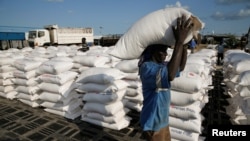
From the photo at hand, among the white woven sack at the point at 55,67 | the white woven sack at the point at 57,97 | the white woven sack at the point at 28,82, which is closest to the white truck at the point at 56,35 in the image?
the white woven sack at the point at 28,82

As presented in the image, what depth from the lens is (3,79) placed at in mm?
4996

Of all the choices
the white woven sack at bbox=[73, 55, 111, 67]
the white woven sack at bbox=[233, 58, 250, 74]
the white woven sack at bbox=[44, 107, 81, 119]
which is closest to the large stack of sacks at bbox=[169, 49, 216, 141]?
the white woven sack at bbox=[233, 58, 250, 74]

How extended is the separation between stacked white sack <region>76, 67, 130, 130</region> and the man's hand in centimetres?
197

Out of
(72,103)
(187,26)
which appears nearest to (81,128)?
(72,103)

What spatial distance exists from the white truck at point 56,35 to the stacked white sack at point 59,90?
1680cm

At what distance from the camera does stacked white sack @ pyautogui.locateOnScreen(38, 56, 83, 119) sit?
155 inches

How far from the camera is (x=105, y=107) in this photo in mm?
A: 3410

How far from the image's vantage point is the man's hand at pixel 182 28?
5.02ft

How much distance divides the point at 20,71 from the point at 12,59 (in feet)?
2.19

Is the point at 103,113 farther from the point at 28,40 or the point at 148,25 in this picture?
the point at 28,40

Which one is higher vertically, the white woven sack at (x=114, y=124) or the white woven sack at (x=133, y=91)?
the white woven sack at (x=133, y=91)

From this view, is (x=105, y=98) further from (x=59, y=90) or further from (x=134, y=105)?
(x=59, y=90)

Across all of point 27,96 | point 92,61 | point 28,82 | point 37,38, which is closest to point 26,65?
point 28,82

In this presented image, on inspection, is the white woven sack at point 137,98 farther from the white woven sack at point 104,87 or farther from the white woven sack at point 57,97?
the white woven sack at point 57,97
